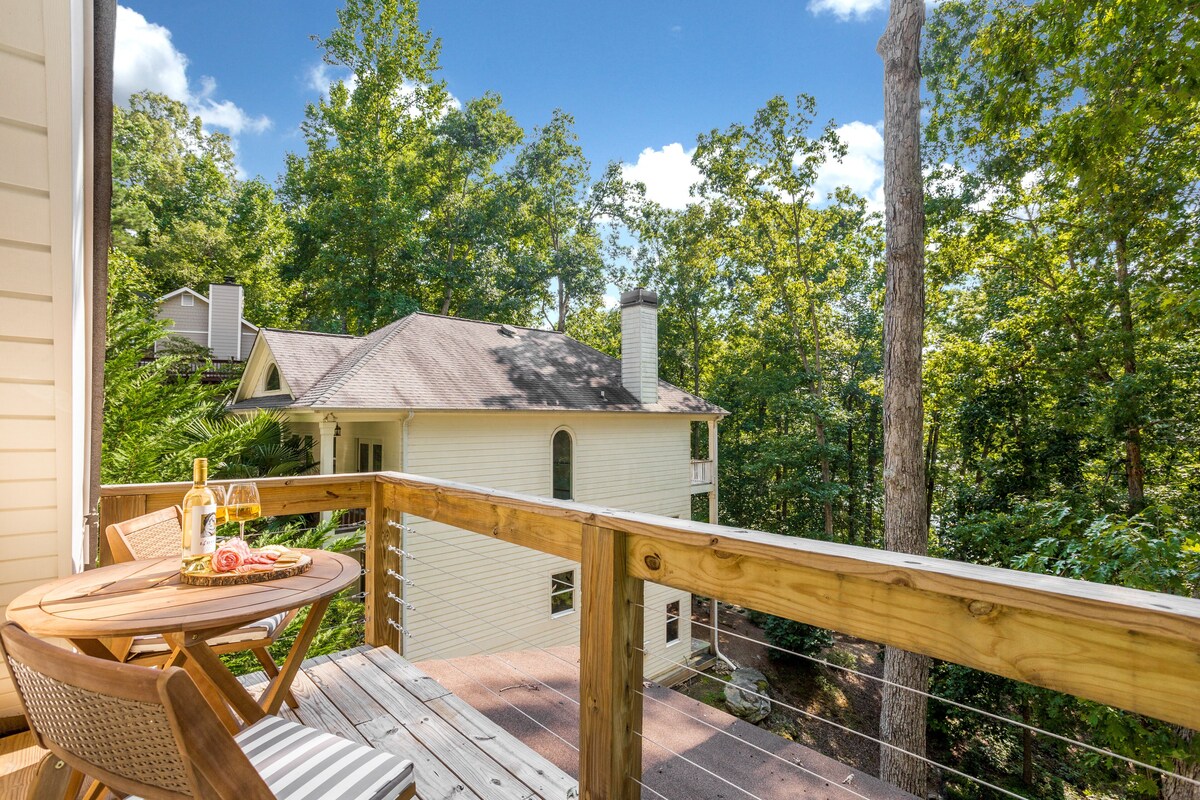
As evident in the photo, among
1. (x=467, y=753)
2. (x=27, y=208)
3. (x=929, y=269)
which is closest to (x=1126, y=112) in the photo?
(x=467, y=753)

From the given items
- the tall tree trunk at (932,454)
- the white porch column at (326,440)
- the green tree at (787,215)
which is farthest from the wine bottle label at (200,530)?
the tall tree trunk at (932,454)

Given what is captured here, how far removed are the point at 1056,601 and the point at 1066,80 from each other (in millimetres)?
7678

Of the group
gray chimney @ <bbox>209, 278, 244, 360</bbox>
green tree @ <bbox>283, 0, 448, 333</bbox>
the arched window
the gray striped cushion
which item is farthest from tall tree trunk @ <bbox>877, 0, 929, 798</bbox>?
gray chimney @ <bbox>209, 278, 244, 360</bbox>

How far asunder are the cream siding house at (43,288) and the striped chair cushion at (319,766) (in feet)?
4.48

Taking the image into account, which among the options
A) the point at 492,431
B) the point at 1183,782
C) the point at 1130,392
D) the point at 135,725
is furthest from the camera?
the point at 492,431

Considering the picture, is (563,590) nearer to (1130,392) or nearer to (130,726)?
(1130,392)

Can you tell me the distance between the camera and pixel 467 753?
2.06m

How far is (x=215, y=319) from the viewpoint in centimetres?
1736

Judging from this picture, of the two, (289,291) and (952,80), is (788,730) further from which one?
(289,291)

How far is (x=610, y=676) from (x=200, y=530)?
1394 millimetres

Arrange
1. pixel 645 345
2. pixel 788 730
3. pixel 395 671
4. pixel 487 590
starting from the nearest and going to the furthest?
pixel 395 671 < pixel 487 590 < pixel 788 730 < pixel 645 345

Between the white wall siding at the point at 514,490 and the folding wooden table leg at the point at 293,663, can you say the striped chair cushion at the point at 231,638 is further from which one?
the white wall siding at the point at 514,490

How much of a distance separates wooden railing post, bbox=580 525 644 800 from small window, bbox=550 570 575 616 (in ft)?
29.8

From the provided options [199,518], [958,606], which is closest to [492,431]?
[199,518]
